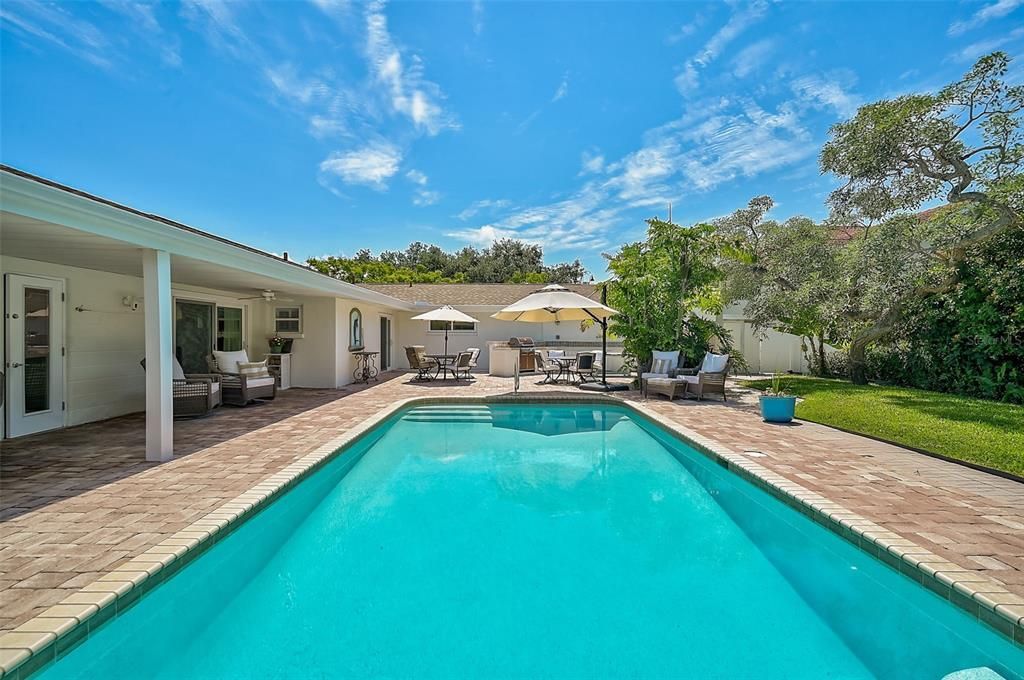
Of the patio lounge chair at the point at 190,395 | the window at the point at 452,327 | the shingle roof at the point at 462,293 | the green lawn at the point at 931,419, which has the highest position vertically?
the shingle roof at the point at 462,293

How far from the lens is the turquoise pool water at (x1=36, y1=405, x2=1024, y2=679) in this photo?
9.09 ft

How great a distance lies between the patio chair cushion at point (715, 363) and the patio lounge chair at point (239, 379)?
10296 millimetres

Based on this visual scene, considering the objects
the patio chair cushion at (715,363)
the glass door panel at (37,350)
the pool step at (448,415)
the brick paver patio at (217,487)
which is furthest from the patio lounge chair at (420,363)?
the glass door panel at (37,350)

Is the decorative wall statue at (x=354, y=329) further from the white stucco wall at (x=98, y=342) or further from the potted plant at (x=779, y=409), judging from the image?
the potted plant at (x=779, y=409)

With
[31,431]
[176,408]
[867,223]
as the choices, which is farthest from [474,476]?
[867,223]

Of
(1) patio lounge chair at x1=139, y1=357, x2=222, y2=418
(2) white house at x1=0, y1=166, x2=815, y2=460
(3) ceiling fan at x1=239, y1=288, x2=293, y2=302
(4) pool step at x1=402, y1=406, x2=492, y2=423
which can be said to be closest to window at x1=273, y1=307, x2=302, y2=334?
(2) white house at x1=0, y1=166, x2=815, y2=460

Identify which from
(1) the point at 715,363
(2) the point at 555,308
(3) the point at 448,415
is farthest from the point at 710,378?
(3) the point at 448,415

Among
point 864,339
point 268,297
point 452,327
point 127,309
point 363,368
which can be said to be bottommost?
point 363,368

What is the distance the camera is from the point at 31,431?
6758mm

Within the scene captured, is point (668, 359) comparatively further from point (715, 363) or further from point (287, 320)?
point (287, 320)

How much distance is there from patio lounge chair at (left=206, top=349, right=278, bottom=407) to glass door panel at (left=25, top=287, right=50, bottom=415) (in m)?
2.48

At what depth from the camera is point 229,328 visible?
11.6m

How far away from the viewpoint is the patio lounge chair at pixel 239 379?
30.1 ft

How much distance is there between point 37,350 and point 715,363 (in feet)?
43.1
